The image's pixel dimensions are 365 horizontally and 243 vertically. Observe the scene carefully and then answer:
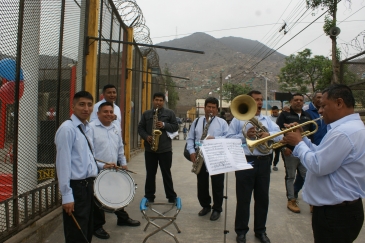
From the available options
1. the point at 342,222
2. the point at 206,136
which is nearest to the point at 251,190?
the point at 206,136

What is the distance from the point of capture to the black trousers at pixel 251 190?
407 cm

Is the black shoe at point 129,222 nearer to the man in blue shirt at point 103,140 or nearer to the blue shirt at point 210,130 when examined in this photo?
the man in blue shirt at point 103,140

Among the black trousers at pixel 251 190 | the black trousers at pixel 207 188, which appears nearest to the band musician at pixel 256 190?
the black trousers at pixel 251 190

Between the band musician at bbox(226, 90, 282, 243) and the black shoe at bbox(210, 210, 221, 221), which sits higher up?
the band musician at bbox(226, 90, 282, 243)

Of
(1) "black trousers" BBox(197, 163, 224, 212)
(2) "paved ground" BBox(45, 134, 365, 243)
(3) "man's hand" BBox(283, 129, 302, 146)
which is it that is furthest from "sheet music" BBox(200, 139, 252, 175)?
(1) "black trousers" BBox(197, 163, 224, 212)

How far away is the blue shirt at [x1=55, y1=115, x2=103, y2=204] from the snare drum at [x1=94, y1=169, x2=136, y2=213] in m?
0.34

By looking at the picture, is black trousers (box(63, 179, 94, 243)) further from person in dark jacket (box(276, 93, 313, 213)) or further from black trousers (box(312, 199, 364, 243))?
person in dark jacket (box(276, 93, 313, 213))

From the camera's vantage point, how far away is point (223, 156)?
353 cm

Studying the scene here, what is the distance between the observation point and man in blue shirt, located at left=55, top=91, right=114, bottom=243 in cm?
271

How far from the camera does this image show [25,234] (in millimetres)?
3527

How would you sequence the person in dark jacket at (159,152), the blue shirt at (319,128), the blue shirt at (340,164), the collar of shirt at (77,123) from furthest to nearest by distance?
1. the person in dark jacket at (159,152)
2. the blue shirt at (319,128)
3. the collar of shirt at (77,123)
4. the blue shirt at (340,164)

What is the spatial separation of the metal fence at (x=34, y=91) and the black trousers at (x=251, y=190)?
99.8 inches

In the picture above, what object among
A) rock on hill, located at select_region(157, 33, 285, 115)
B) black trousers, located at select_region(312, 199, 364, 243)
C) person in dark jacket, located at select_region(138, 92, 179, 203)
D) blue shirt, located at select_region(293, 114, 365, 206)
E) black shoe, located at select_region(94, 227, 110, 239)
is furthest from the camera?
rock on hill, located at select_region(157, 33, 285, 115)

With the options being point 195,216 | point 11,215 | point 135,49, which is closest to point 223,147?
point 195,216
